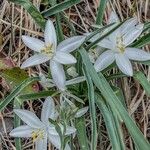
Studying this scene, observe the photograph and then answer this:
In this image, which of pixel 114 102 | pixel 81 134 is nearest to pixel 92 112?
pixel 114 102

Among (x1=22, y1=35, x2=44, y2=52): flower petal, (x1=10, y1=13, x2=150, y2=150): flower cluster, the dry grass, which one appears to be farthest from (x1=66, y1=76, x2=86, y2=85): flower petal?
the dry grass

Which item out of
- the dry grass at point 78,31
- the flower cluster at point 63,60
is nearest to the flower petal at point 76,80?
the flower cluster at point 63,60

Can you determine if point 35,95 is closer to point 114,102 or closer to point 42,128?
point 42,128

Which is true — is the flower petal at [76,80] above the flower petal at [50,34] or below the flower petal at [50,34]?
below

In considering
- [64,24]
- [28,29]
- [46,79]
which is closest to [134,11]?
[64,24]

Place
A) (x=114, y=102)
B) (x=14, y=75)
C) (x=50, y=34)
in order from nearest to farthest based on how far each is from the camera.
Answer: (x=114, y=102)
(x=50, y=34)
(x=14, y=75)

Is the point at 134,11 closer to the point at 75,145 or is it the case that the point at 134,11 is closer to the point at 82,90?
the point at 82,90

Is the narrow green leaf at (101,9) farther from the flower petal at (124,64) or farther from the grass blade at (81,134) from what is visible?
the grass blade at (81,134)

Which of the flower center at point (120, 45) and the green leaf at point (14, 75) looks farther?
the green leaf at point (14, 75)
